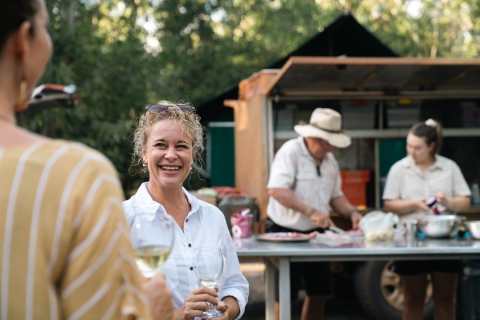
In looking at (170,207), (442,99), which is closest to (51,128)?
(442,99)

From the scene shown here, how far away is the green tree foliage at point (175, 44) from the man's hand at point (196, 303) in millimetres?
4303

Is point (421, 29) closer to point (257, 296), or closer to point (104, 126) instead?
point (104, 126)

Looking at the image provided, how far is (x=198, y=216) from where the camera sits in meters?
2.80

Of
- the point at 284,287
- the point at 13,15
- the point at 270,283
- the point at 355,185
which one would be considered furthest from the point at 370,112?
the point at 13,15

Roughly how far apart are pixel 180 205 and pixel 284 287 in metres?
2.06

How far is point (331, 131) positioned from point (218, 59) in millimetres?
13864

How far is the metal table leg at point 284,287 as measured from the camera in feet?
15.4

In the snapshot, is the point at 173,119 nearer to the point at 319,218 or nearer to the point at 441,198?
the point at 319,218

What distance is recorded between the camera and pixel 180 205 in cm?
288

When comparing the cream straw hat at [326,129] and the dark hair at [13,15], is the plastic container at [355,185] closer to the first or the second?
the cream straw hat at [326,129]

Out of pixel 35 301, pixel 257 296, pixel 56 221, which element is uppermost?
pixel 56 221

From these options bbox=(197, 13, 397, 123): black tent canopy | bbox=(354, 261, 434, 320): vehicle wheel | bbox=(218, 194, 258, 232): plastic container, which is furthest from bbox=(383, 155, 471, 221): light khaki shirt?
bbox=(197, 13, 397, 123): black tent canopy

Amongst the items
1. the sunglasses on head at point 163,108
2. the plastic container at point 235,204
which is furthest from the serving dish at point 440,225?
the sunglasses on head at point 163,108

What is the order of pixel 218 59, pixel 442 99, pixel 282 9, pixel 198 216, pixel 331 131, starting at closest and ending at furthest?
1. pixel 198 216
2. pixel 331 131
3. pixel 442 99
4. pixel 218 59
5. pixel 282 9
